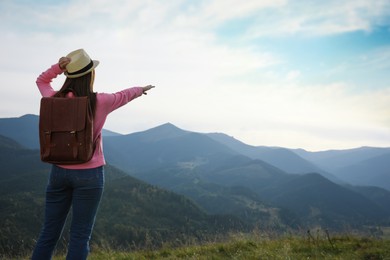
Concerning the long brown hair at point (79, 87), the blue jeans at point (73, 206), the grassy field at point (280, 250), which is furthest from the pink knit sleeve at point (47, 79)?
the grassy field at point (280, 250)

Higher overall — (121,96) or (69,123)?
(121,96)

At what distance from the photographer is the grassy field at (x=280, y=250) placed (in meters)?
5.25

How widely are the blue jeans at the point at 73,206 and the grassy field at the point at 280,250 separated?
2925 mm

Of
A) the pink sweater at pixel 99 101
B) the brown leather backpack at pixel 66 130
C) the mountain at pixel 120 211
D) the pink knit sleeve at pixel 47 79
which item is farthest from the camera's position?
the mountain at pixel 120 211

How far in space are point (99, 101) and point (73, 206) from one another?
0.89m

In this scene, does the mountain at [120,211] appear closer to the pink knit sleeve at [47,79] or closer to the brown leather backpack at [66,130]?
the pink knit sleeve at [47,79]

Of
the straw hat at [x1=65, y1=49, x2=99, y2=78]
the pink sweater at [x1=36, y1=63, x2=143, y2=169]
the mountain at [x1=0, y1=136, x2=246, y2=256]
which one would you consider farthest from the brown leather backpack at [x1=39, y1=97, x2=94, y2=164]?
the mountain at [x1=0, y1=136, x2=246, y2=256]

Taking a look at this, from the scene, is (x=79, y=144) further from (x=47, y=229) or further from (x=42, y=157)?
(x=47, y=229)

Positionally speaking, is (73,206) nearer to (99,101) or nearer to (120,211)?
(99,101)

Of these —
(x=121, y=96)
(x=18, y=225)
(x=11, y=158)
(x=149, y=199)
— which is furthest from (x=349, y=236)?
(x=11, y=158)

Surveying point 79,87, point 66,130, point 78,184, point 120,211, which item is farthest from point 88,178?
point 120,211

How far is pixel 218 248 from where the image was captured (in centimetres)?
601

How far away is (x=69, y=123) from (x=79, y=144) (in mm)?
194

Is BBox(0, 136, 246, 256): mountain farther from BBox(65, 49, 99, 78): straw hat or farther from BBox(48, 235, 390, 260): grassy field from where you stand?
BBox(65, 49, 99, 78): straw hat
